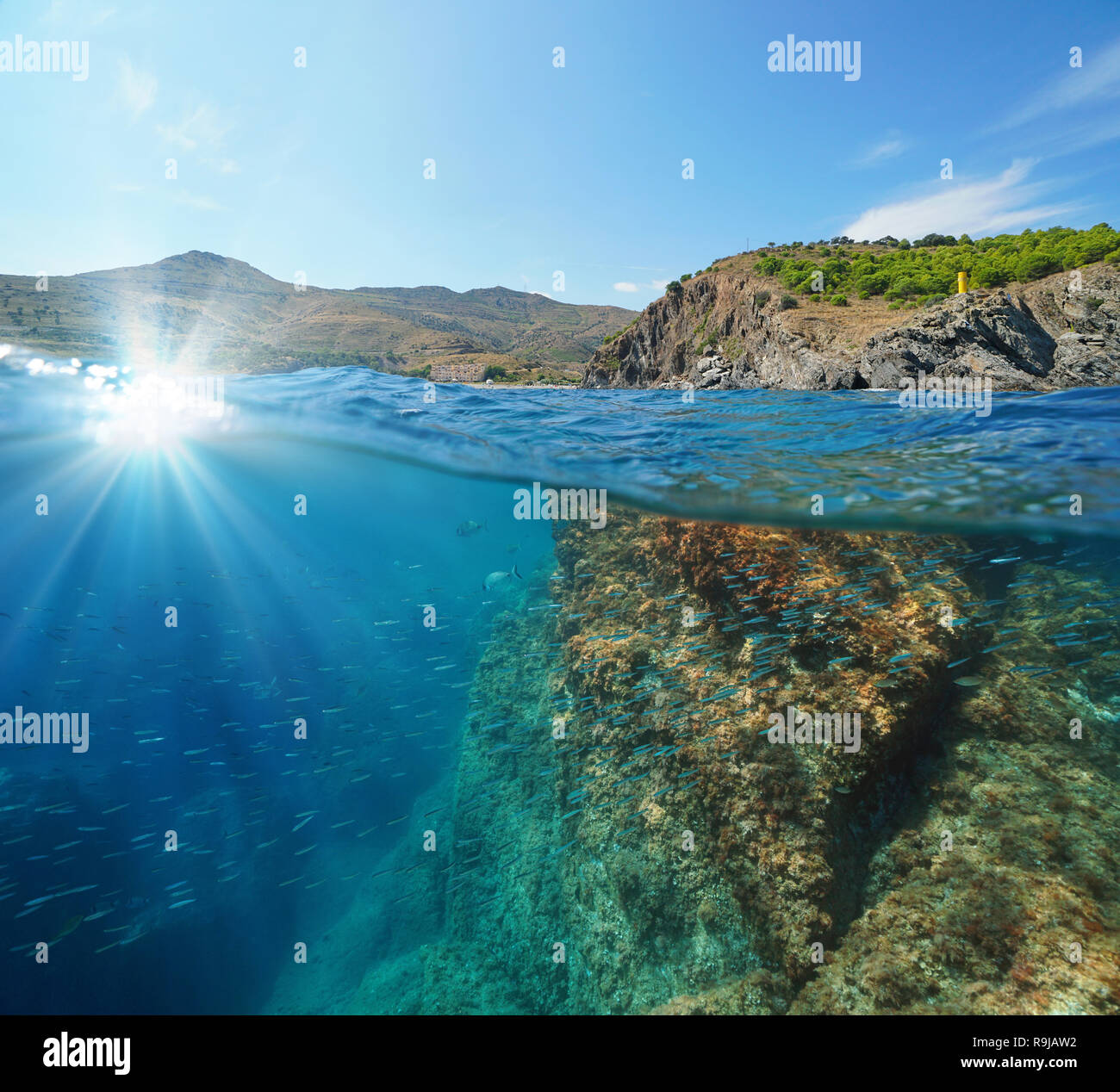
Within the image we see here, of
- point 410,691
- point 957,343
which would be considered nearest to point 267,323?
point 410,691

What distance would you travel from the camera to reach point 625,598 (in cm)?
1076

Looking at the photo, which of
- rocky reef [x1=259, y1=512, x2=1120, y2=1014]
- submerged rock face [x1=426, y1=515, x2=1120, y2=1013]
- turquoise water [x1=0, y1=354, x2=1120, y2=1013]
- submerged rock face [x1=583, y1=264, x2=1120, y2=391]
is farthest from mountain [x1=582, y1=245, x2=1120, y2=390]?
submerged rock face [x1=426, y1=515, x2=1120, y2=1013]

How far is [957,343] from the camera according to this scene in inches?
677

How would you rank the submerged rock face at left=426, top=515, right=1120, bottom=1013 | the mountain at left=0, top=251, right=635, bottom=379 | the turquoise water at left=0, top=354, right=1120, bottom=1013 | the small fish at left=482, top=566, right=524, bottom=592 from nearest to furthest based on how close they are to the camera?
1. the submerged rock face at left=426, top=515, right=1120, bottom=1013
2. the turquoise water at left=0, top=354, right=1120, bottom=1013
3. the small fish at left=482, top=566, right=524, bottom=592
4. the mountain at left=0, top=251, right=635, bottom=379

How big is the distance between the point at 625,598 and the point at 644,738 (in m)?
3.41

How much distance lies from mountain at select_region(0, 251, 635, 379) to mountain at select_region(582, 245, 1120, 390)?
23503 mm

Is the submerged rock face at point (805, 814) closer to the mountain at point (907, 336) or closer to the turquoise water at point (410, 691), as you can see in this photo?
the turquoise water at point (410, 691)

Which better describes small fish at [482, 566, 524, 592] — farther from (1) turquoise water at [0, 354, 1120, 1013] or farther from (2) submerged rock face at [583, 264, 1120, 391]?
(2) submerged rock face at [583, 264, 1120, 391]

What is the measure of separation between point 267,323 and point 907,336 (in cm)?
12802

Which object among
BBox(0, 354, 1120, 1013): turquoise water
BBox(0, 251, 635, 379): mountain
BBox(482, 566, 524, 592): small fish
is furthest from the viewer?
BBox(0, 251, 635, 379): mountain

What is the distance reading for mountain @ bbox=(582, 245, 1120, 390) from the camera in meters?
16.2

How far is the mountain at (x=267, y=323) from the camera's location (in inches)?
1412
